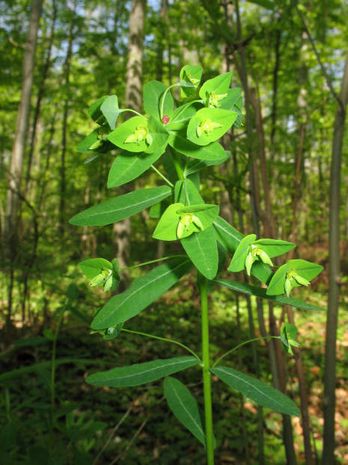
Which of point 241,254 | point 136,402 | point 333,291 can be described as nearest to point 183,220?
point 241,254

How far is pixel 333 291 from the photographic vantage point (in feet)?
4.82

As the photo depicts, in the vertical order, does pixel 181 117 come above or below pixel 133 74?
below

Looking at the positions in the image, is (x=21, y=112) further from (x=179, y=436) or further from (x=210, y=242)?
(x=210, y=242)

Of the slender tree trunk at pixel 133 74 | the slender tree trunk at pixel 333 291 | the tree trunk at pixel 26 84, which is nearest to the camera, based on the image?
the slender tree trunk at pixel 333 291

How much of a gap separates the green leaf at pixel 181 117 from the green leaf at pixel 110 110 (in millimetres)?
98

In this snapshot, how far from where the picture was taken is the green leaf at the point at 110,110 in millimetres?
750

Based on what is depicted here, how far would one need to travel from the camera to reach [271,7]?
1425mm

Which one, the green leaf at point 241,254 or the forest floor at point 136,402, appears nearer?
the green leaf at point 241,254

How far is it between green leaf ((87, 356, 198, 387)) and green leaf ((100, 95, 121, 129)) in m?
0.48

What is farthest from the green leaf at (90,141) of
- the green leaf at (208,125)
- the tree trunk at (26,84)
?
the tree trunk at (26,84)

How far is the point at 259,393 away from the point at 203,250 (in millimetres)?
306

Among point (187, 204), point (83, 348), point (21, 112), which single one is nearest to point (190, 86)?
point (187, 204)

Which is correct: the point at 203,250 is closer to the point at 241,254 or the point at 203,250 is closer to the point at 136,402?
the point at 241,254

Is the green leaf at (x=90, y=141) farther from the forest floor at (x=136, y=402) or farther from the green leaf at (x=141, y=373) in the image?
the forest floor at (x=136, y=402)
